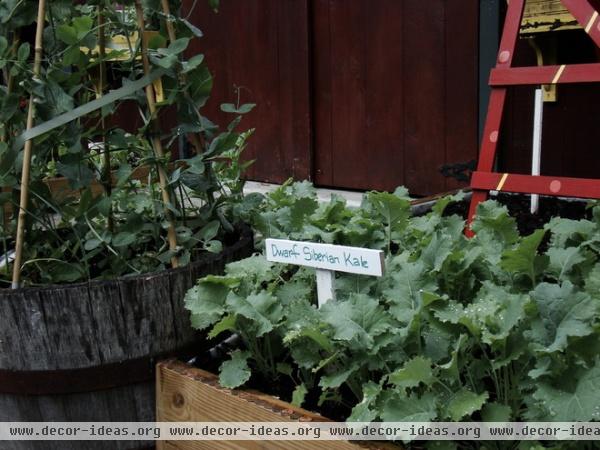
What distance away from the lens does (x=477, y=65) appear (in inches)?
127

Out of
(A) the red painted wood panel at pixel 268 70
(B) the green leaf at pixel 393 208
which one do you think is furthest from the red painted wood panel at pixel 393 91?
(B) the green leaf at pixel 393 208

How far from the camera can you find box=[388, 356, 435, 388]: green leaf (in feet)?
3.10

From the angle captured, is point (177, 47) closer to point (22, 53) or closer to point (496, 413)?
point (22, 53)

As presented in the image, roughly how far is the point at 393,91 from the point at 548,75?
1.84 meters

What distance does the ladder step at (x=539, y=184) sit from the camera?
5.49 ft

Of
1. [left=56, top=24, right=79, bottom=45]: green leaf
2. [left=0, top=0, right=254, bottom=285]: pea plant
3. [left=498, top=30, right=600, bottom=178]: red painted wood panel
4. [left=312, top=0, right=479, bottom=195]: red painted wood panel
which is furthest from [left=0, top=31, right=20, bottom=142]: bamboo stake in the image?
[left=498, top=30, right=600, bottom=178]: red painted wood panel

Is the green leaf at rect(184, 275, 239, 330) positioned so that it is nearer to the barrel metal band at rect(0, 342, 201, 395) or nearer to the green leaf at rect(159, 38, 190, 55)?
the barrel metal band at rect(0, 342, 201, 395)

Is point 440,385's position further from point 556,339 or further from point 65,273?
point 65,273

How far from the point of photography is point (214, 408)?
1210 millimetres

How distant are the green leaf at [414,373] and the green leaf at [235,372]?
0.32 meters

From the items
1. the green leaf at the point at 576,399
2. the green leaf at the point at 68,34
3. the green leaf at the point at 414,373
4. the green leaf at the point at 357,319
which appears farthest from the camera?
the green leaf at the point at 68,34

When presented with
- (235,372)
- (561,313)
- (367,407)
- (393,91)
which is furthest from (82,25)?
(393,91)

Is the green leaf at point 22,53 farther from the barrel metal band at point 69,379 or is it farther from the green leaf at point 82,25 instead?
the barrel metal band at point 69,379

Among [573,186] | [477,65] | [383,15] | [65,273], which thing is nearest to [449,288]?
[573,186]
